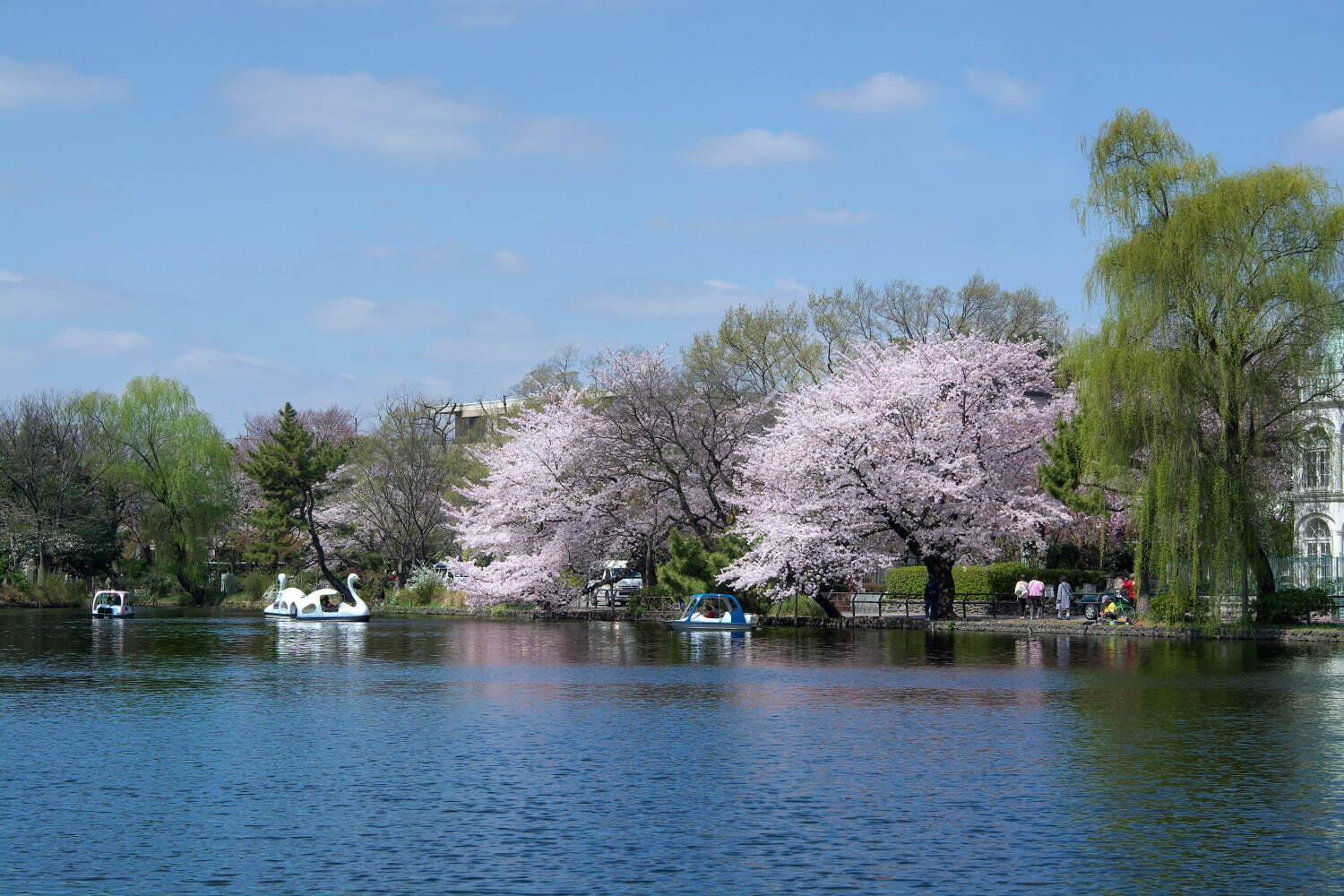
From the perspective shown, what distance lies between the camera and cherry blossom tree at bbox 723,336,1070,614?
174ft

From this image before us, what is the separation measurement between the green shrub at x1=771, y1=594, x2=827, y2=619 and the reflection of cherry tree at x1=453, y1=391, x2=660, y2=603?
26.4 feet

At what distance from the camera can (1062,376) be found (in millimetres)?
58281

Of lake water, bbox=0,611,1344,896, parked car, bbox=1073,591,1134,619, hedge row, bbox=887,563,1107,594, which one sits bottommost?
lake water, bbox=0,611,1344,896

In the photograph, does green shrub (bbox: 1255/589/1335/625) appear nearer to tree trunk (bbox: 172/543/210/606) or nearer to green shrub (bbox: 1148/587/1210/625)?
green shrub (bbox: 1148/587/1210/625)

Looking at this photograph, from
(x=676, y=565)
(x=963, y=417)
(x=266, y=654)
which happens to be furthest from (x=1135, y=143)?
(x=266, y=654)

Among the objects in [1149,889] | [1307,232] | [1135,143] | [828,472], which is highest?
[1135,143]

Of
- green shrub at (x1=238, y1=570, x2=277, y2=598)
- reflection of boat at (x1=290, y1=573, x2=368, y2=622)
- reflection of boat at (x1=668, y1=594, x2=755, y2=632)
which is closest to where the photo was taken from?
reflection of boat at (x1=668, y1=594, x2=755, y2=632)

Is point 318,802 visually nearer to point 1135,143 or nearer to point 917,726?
point 917,726

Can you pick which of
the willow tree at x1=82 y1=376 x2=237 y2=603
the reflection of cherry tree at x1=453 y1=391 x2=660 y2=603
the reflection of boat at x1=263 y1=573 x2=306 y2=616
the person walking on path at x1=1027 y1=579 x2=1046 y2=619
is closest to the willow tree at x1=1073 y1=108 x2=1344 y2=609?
the person walking on path at x1=1027 y1=579 x2=1046 y2=619

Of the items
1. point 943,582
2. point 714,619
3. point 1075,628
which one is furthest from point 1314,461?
point 714,619

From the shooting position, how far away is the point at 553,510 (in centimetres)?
6606

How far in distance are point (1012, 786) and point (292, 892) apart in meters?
9.17

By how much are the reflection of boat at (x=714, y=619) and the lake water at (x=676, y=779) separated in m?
16.3

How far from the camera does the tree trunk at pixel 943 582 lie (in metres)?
55.1
